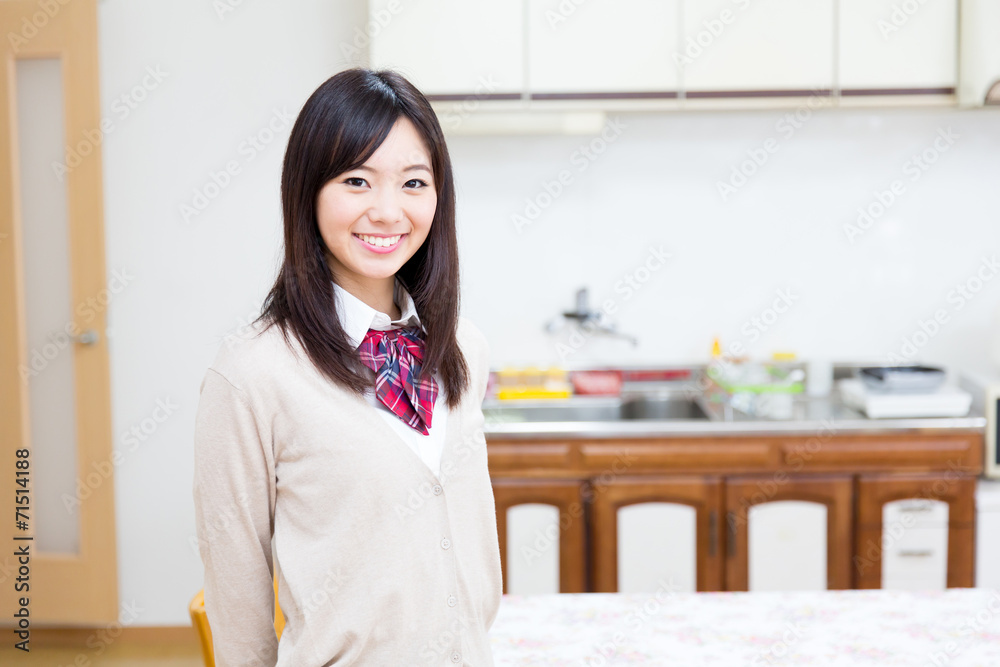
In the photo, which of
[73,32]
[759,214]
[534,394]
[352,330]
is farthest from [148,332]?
[352,330]

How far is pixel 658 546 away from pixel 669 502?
14cm

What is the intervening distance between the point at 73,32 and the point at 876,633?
3088 millimetres

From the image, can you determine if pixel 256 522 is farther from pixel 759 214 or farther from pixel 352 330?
pixel 759 214

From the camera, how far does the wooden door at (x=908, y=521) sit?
2684mm

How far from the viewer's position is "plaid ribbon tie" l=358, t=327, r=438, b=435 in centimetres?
109

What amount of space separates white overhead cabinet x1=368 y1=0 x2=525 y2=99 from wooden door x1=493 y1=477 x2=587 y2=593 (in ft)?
4.08

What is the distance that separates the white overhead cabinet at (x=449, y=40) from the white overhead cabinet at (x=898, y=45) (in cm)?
104

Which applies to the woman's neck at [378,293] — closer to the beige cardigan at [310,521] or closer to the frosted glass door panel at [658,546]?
the beige cardigan at [310,521]

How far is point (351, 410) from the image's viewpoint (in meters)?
1.05
